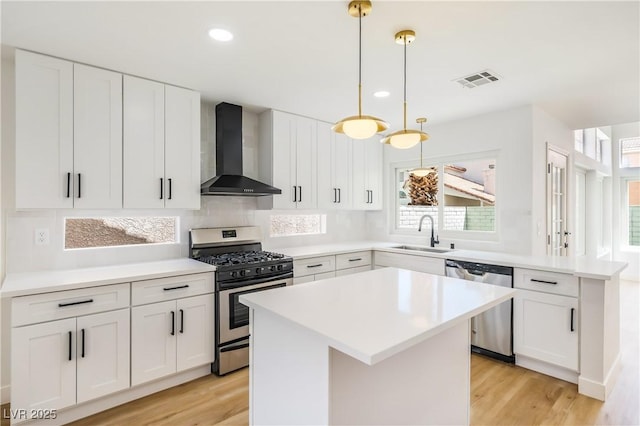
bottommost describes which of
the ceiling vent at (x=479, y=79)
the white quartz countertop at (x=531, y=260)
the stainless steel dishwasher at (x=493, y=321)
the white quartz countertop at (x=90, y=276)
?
the stainless steel dishwasher at (x=493, y=321)

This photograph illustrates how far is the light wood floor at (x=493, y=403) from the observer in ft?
7.30

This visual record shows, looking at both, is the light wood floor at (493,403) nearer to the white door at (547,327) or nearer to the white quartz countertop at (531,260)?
the white door at (547,327)

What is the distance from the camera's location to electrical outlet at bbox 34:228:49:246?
2535mm

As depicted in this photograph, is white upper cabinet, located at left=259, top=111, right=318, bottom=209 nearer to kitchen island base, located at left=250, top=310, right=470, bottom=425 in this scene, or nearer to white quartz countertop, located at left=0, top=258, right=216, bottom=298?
white quartz countertop, located at left=0, top=258, right=216, bottom=298

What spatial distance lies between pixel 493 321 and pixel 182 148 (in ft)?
10.7

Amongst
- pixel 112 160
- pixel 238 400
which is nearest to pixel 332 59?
pixel 112 160

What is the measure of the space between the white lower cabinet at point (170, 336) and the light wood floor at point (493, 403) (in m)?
0.21

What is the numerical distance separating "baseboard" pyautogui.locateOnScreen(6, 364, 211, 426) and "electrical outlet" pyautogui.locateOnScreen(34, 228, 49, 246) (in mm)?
1194

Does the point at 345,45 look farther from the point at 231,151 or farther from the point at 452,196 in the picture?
the point at 452,196

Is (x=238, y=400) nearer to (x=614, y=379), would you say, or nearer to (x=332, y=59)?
(x=332, y=59)

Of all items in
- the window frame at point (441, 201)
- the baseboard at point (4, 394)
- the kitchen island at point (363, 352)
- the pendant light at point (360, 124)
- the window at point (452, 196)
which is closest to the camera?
the kitchen island at point (363, 352)

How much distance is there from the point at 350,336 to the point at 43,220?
2.63m

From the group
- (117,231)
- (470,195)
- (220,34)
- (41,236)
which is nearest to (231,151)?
(117,231)

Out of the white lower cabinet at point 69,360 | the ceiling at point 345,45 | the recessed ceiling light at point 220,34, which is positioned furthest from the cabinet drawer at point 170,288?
the recessed ceiling light at point 220,34
